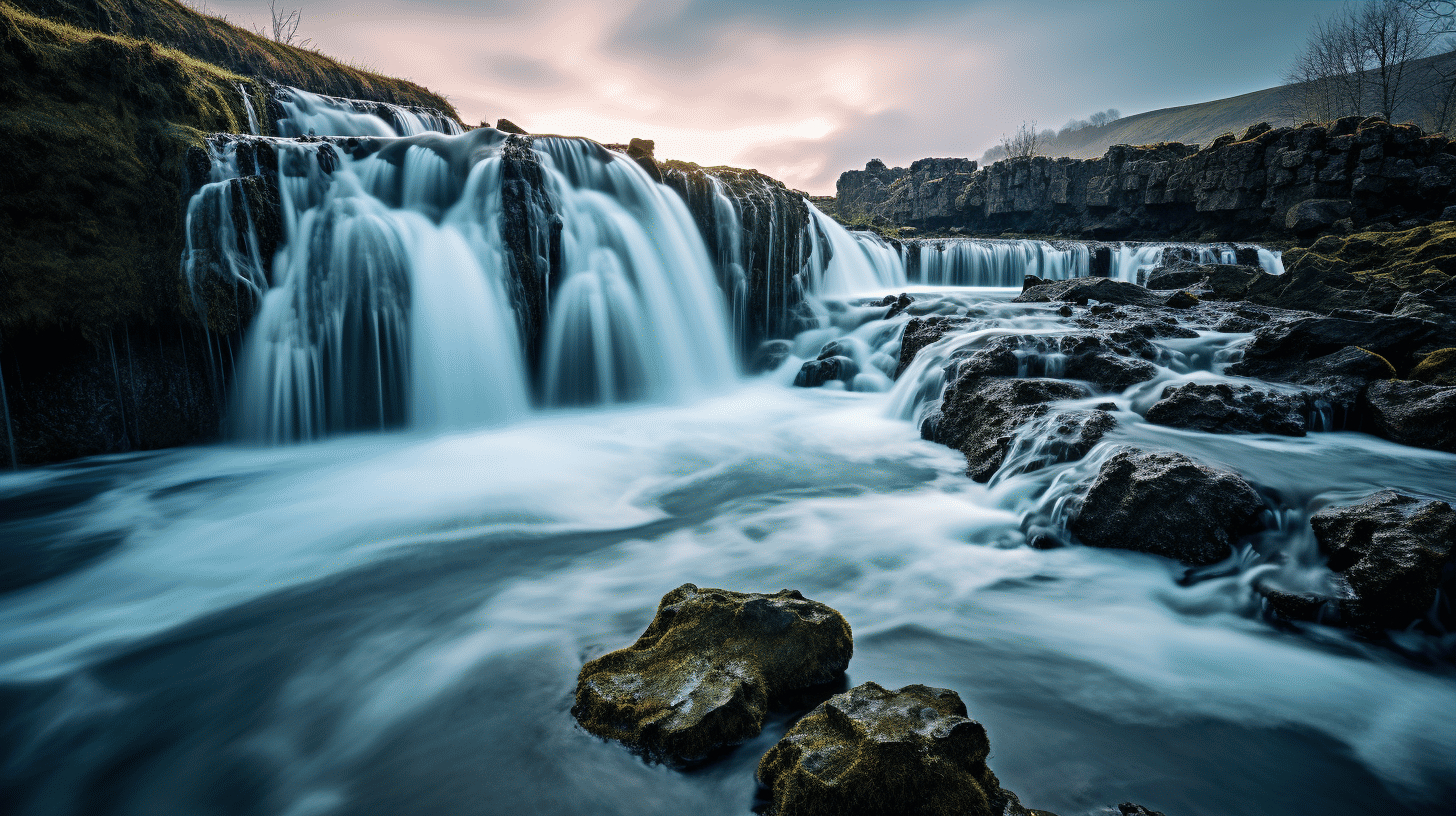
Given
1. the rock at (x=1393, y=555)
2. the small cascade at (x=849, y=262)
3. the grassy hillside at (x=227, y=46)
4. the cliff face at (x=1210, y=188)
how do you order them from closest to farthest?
the rock at (x=1393, y=555)
the grassy hillside at (x=227, y=46)
the small cascade at (x=849, y=262)
the cliff face at (x=1210, y=188)

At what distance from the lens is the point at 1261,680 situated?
8.77ft

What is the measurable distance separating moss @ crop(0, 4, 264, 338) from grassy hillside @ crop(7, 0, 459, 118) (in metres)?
2.38

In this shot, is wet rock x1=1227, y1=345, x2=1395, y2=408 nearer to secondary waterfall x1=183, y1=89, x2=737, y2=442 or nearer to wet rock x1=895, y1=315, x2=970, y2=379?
wet rock x1=895, y1=315, x2=970, y2=379

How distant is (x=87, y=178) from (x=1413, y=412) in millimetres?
13091

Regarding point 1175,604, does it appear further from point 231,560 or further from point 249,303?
point 249,303

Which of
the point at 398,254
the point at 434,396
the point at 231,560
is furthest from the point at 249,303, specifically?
the point at 231,560

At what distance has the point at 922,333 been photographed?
9.37 meters

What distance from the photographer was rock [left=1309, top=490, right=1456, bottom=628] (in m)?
2.82

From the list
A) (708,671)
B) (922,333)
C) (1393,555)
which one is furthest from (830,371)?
(708,671)

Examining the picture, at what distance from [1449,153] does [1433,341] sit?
83.5ft

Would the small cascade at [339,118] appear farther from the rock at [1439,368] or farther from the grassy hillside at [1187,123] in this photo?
the grassy hillside at [1187,123]

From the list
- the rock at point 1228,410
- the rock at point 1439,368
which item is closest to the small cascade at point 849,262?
the rock at point 1228,410

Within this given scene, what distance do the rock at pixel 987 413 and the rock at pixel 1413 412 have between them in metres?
2.21

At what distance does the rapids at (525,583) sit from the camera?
2221 millimetres
